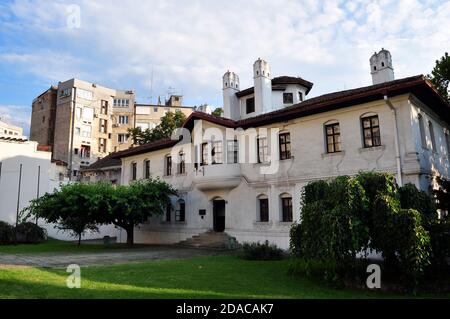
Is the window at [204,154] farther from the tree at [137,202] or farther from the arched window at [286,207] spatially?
the arched window at [286,207]

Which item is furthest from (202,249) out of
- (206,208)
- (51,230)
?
(51,230)

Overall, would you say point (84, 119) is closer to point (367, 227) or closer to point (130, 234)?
point (130, 234)

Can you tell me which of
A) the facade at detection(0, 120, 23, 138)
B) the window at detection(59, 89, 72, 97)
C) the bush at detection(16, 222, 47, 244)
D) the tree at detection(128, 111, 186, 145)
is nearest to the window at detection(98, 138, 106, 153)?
the window at detection(59, 89, 72, 97)

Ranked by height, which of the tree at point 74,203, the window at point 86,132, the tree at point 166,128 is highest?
the window at point 86,132

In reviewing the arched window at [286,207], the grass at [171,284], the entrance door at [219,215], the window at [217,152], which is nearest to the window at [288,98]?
the window at [217,152]

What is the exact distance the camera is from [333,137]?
17016mm

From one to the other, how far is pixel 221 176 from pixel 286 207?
4119mm

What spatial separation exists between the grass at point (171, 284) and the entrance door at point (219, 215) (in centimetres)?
957

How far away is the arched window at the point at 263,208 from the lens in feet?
63.0

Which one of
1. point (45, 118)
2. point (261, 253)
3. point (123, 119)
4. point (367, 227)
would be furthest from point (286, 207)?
point (45, 118)

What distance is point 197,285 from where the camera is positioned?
9.18m

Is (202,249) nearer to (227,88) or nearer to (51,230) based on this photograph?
(227,88)

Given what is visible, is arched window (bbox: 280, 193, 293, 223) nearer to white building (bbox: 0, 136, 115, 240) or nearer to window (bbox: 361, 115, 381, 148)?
window (bbox: 361, 115, 381, 148)
